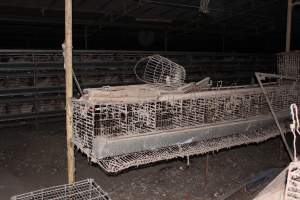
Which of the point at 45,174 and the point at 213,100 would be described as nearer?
the point at 213,100

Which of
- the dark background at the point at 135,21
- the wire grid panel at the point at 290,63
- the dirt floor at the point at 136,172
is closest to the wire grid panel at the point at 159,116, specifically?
the dirt floor at the point at 136,172

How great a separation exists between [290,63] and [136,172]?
2032mm

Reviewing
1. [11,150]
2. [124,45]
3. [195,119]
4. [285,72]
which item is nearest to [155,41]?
[124,45]

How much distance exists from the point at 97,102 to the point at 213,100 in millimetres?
1003

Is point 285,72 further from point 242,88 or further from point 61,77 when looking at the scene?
point 61,77

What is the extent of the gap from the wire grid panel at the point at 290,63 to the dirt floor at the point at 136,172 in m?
1.06

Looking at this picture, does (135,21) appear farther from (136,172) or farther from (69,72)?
(69,72)

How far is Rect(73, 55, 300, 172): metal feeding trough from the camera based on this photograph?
2.00m

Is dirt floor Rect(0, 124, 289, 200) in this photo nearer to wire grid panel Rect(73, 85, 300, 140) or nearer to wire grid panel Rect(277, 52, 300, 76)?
wire grid panel Rect(73, 85, 300, 140)

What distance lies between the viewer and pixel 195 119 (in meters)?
2.45

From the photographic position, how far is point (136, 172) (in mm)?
3338

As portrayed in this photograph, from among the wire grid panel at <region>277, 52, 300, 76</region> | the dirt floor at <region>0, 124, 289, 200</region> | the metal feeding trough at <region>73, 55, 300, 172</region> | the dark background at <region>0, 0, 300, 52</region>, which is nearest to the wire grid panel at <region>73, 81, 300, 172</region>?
the metal feeding trough at <region>73, 55, 300, 172</region>

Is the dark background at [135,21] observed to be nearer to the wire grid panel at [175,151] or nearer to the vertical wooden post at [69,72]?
the vertical wooden post at [69,72]

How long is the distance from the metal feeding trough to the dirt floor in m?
0.67
